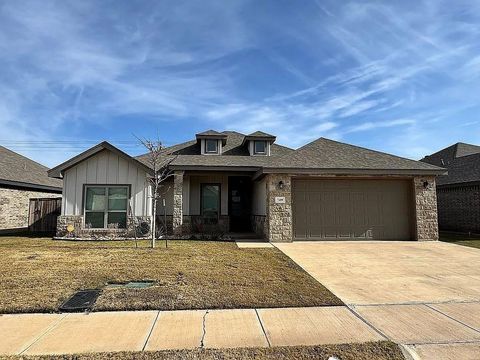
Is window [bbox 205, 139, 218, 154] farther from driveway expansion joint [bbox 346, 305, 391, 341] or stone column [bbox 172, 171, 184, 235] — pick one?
driveway expansion joint [bbox 346, 305, 391, 341]

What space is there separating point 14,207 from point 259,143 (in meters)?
13.3

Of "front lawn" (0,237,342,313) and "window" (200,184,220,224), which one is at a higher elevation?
"window" (200,184,220,224)

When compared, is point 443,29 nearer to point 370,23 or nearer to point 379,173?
point 370,23

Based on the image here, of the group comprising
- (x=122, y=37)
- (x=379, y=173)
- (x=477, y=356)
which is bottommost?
(x=477, y=356)

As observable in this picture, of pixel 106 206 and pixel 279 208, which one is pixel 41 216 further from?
pixel 279 208

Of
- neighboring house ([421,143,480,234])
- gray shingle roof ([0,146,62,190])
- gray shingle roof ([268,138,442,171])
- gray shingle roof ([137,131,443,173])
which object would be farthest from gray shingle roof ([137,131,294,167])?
neighboring house ([421,143,480,234])

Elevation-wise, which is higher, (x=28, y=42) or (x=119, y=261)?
(x=28, y=42)

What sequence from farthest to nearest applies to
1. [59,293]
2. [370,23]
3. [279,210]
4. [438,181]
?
[438,181] < [279,210] < [370,23] < [59,293]

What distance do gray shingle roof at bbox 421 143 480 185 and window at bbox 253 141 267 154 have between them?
32.7 feet

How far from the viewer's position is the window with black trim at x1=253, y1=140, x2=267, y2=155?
717 inches

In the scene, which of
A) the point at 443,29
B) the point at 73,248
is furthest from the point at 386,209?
the point at 73,248

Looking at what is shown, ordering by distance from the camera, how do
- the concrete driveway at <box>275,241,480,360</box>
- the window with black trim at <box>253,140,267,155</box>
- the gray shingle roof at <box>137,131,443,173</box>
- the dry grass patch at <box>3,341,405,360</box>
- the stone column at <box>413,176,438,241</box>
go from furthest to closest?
1. the window with black trim at <box>253,140,267,155</box>
2. the stone column at <box>413,176,438,241</box>
3. the gray shingle roof at <box>137,131,443,173</box>
4. the concrete driveway at <box>275,241,480,360</box>
5. the dry grass patch at <box>3,341,405,360</box>

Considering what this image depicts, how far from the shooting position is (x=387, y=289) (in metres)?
6.06

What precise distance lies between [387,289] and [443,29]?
7473 millimetres
